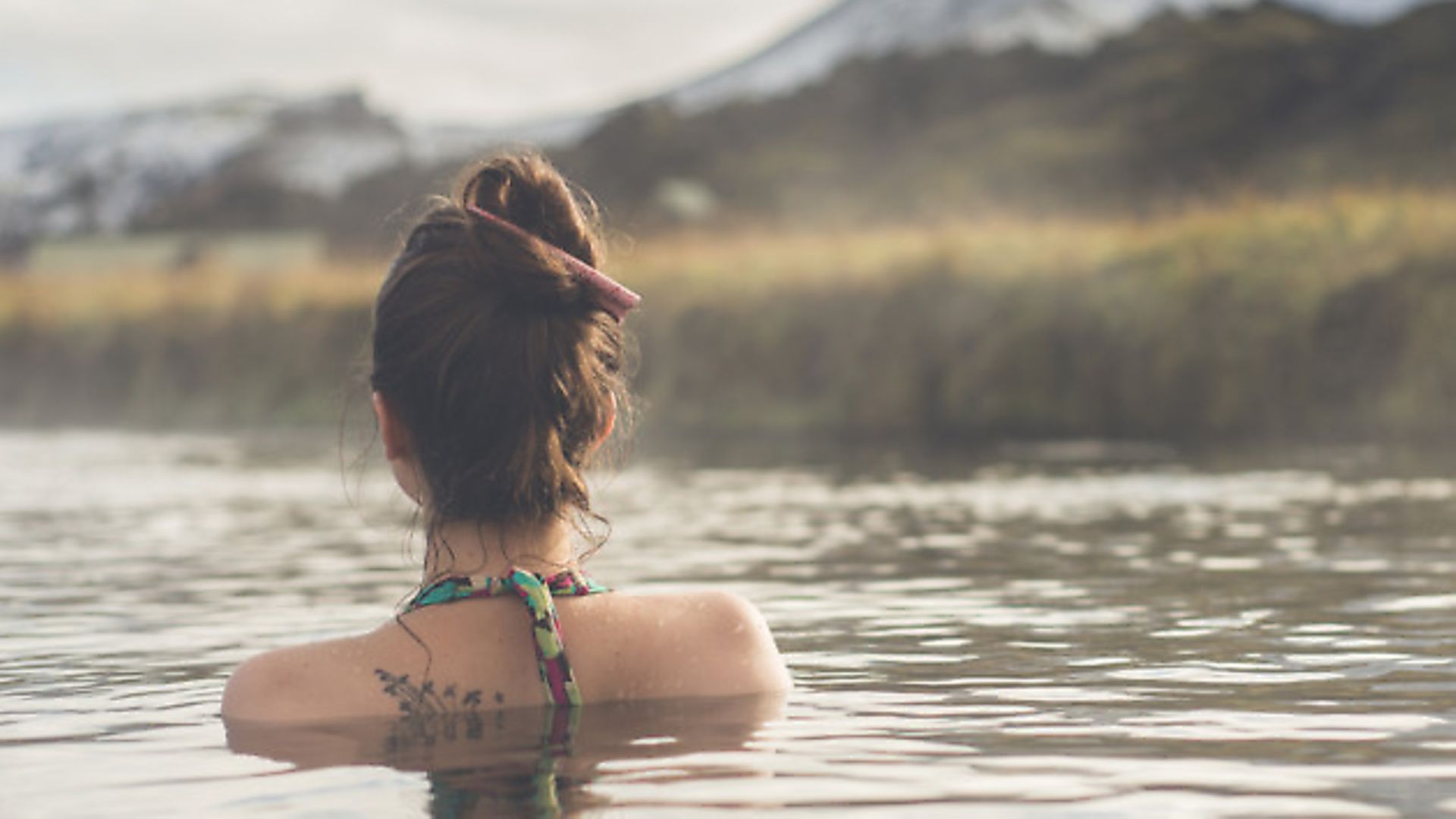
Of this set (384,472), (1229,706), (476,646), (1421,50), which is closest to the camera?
(476,646)

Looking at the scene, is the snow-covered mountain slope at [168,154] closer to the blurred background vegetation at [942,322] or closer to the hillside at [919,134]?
the hillside at [919,134]

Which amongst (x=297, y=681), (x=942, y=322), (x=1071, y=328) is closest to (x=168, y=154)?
(x=942, y=322)

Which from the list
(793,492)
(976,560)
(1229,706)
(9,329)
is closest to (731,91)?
(9,329)

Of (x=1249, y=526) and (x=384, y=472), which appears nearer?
(x=1249, y=526)

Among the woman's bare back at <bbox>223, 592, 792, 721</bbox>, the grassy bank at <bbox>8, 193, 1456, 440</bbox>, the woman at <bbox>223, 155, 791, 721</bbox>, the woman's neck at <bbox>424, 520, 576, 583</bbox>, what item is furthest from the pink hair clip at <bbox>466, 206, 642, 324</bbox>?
the grassy bank at <bbox>8, 193, 1456, 440</bbox>

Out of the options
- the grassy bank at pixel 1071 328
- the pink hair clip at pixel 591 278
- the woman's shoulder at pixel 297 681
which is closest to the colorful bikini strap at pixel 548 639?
the woman's shoulder at pixel 297 681

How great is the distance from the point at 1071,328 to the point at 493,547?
15.2 meters

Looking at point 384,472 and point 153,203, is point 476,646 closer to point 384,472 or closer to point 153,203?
point 384,472

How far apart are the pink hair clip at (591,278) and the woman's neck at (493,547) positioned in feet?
1.36

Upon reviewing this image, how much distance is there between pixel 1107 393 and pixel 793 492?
6.23m

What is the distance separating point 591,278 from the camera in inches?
153

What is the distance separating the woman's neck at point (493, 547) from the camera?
4.04 metres

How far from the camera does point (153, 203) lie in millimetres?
66875

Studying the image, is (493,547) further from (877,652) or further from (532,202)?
(877,652)
